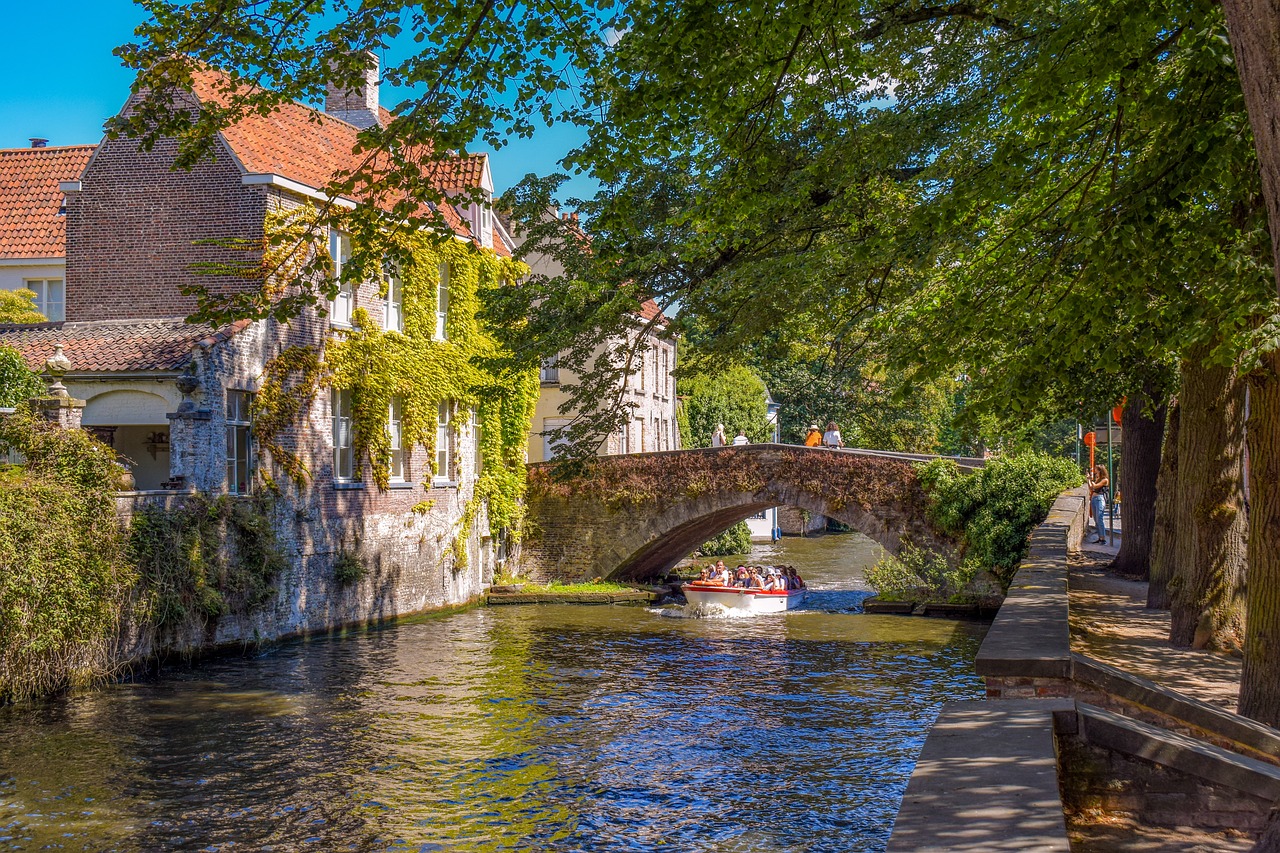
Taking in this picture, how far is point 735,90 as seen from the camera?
10.1 metres

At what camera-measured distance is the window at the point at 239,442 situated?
2000cm

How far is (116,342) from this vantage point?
20812mm

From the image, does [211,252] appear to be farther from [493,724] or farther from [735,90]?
[735,90]

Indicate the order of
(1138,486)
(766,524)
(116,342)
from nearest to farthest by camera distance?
(1138,486), (116,342), (766,524)

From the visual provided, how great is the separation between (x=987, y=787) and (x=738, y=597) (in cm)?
2231

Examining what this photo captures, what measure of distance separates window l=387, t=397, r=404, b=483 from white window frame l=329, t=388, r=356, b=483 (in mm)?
1284

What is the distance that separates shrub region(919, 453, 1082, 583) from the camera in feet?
81.5

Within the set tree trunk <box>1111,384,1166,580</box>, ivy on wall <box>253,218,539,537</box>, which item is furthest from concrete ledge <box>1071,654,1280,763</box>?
ivy on wall <box>253,218,539,537</box>

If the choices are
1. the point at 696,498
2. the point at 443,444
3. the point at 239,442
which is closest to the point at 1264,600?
the point at 239,442

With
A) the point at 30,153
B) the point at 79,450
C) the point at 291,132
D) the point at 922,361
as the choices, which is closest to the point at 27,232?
the point at 30,153

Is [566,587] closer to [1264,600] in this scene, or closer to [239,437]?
[239,437]

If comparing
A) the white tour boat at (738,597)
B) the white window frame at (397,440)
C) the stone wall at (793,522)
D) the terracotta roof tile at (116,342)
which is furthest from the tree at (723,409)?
the terracotta roof tile at (116,342)

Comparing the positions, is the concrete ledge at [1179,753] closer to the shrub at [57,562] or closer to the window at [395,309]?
the shrub at [57,562]

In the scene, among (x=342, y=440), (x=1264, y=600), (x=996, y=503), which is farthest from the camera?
(x=996, y=503)
